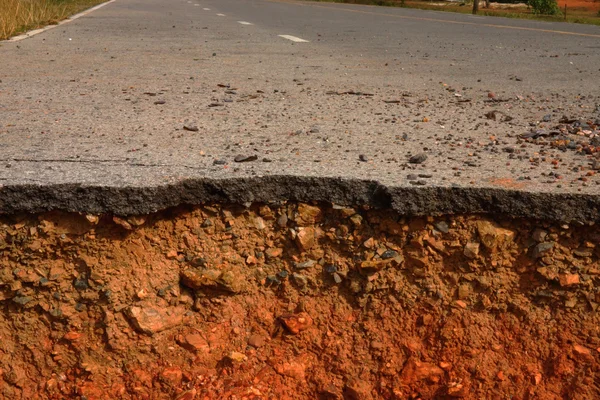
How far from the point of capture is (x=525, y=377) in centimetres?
290

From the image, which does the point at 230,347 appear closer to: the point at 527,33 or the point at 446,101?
the point at 446,101

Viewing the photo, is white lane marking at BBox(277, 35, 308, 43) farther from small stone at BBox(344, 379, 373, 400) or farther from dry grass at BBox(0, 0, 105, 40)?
small stone at BBox(344, 379, 373, 400)

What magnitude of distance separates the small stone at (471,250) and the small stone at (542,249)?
23 centimetres

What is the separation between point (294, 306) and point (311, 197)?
47 cm

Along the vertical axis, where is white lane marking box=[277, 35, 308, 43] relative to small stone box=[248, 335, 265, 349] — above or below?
above

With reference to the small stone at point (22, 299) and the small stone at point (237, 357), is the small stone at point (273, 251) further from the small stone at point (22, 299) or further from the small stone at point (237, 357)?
the small stone at point (22, 299)

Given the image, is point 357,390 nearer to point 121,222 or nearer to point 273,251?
point 273,251

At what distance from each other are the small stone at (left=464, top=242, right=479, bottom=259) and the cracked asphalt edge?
0.13m

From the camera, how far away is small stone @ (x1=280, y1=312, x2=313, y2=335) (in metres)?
2.97

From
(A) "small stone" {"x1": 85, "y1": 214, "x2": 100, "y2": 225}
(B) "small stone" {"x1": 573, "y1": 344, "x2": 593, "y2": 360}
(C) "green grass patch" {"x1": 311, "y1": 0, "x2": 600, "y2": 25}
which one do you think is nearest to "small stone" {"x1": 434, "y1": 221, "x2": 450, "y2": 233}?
(B) "small stone" {"x1": 573, "y1": 344, "x2": 593, "y2": 360}

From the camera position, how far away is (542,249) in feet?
9.36

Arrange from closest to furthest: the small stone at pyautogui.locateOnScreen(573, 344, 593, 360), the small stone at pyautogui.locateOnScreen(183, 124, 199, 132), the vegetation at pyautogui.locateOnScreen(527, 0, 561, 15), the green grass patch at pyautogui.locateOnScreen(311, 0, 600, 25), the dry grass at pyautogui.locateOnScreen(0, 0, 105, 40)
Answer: the small stone at pyautogui.locateOnScreen(573, 344, 593, 360) → the small stone at pyautogui.locateOnScreen(183, 124, 199, 132) → the dry grass at pyautogui.locateOnScreen(0, 0, 105, 40) → the green grass patch at pyautogui.locateOnScreen(311, 0, 600, 25) → the vegetation at pyautogui.locateOnScreen(527, 0, 561, 15)

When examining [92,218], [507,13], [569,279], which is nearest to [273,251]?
[92,218]

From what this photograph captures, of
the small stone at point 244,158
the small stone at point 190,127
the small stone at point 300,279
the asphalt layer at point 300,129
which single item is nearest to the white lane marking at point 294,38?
the asphalt layer at point 300,129
